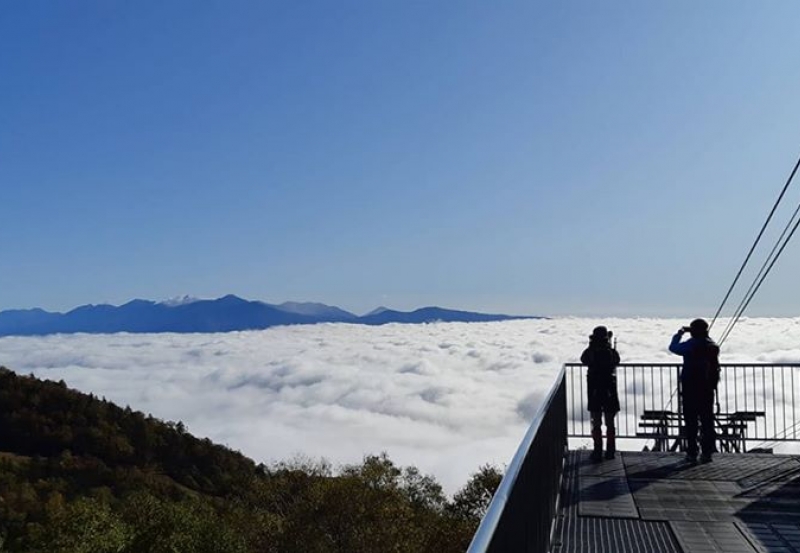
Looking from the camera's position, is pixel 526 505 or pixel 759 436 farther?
pixel 759 436

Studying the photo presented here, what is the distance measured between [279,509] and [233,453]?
58.7 meters

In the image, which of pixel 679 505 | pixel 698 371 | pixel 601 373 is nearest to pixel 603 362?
pixel 601 373

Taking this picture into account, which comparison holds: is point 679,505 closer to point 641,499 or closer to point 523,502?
point 641,499

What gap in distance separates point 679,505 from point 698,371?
2555mm

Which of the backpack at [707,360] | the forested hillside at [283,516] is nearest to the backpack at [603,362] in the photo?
the backpack at [707,360]

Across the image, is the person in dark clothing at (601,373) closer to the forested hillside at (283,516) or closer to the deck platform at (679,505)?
the deck platform at (679,505)

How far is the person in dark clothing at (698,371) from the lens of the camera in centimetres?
1009

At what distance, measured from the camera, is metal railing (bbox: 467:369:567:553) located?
2600 mm

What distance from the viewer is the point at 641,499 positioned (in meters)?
8.31

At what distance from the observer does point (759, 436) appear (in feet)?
42.9

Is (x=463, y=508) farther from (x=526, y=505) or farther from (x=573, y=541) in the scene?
(x=526, y=505)

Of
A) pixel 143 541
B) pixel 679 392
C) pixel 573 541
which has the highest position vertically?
pixel 679 392

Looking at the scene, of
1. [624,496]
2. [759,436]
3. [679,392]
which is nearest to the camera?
[624,496]

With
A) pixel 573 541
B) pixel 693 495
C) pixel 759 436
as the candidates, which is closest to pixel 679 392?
pixel 759 436
